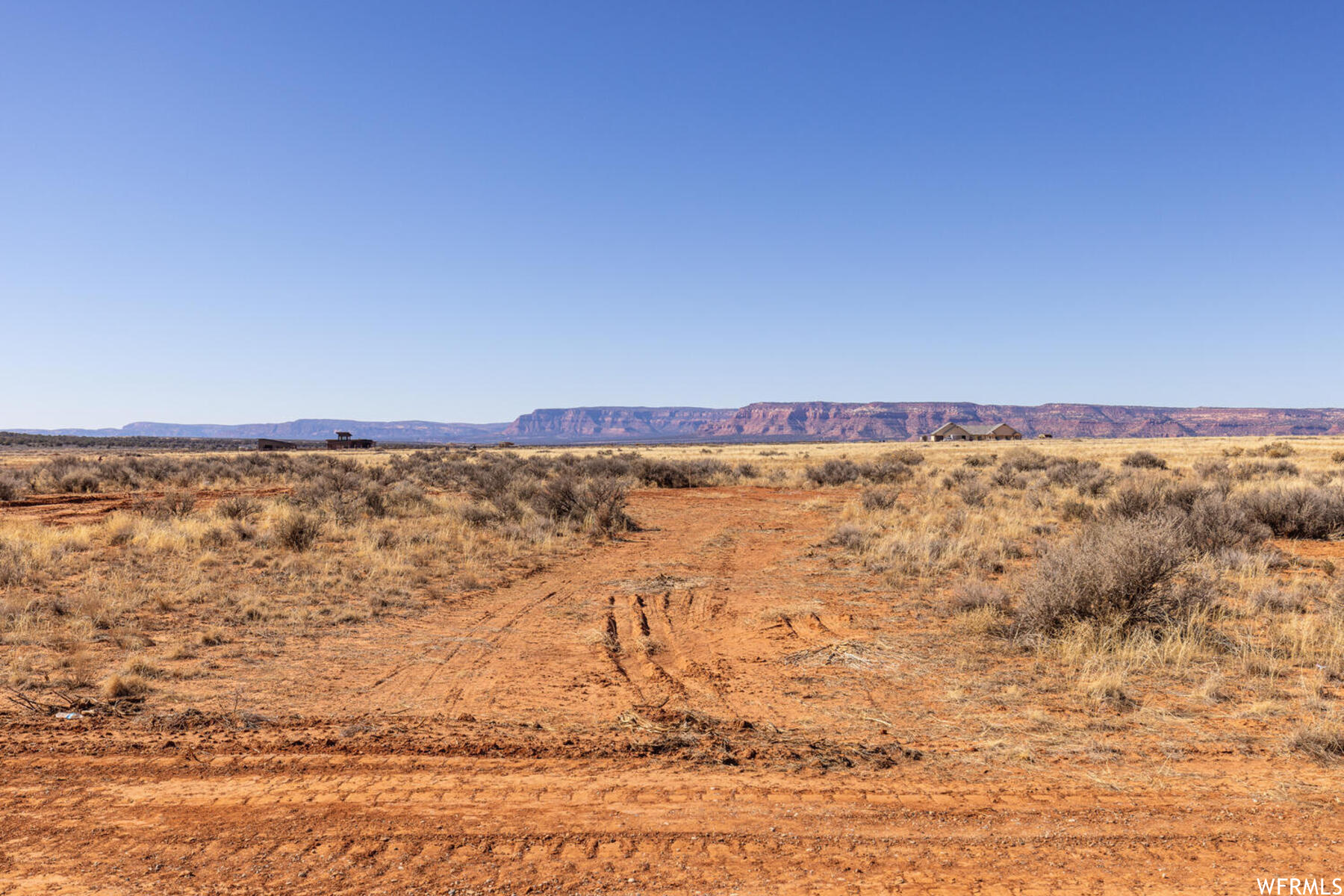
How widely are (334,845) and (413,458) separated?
42.5 m

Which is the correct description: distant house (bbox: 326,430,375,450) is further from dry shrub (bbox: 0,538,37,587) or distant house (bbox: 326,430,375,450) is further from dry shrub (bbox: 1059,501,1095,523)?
dry shrub (bbox: 1059,501,1095,523)

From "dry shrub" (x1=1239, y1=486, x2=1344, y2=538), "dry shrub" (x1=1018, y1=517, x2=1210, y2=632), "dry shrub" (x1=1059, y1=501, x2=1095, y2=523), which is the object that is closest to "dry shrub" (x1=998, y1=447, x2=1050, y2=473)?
"dry shrub" (x1=1059, y1=501, x2=1095, y2=523)

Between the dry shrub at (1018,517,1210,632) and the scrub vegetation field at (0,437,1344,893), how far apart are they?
0.04 meters

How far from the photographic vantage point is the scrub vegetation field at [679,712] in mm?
3881

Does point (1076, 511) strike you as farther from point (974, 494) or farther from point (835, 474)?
point (835, 474)

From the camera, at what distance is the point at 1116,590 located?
777 cm

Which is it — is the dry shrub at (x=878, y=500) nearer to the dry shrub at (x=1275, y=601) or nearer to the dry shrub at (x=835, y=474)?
the dry shrub at (x=835, y=474)

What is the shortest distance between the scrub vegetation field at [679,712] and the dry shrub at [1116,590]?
4cm

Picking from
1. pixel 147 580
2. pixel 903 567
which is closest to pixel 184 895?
pixel 147 580

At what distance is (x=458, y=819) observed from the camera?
4.26 metres

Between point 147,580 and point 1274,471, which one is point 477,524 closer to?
point 147,580

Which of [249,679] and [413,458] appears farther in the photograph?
[413,458]

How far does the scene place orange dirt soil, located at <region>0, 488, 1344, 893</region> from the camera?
12.3 ft

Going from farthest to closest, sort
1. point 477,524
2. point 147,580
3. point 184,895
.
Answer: point 477,524, point 147,580, point 184,895
